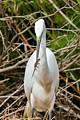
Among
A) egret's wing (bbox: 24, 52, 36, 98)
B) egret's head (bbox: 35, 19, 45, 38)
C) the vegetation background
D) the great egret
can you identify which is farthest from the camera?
the vegetation background

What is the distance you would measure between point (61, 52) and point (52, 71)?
389mm

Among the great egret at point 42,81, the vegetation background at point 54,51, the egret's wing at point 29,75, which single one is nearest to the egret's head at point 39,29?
the great egret at point 42,81

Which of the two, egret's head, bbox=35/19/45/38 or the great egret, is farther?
the great egret

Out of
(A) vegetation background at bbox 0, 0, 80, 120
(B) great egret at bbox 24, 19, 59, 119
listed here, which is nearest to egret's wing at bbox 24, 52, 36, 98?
(B) great egret at bbox 24, 19, 59, 119

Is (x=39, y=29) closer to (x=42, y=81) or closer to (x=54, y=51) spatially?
(x=42, y=81)

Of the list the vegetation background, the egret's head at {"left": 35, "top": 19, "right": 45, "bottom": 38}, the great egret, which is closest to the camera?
the egret's head at {"left": 35, "top": 19, "right": 45, "bottom": 38}

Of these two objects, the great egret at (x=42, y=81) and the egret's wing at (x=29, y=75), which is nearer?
the great egret at (x=42, y=81)

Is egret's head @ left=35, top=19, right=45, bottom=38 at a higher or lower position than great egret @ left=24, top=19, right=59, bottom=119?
higher

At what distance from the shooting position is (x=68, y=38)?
10.8ft

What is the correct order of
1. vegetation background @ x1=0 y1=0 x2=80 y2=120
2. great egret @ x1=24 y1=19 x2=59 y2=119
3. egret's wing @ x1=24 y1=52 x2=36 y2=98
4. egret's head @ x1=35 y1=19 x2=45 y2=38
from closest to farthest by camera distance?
egret's head @ x1=35 y1=19 x2=45 y2=38 → great egret @ x1=24 y1=19 x2=59 y2=119 → egret's wing @ x1=24 y1=52 x2=36 y2=98 → vegetation background @ x1=0 y1=0 x2=80 y2=120

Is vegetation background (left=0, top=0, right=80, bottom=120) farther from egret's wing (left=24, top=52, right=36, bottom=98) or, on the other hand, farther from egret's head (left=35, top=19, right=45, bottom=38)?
egret's head (left=35, top=19, right=45, bottom=38)

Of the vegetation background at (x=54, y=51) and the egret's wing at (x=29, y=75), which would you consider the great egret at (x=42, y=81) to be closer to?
the egret's wing at (x=29, y=75)

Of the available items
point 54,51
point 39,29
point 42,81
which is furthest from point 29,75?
point 39,29

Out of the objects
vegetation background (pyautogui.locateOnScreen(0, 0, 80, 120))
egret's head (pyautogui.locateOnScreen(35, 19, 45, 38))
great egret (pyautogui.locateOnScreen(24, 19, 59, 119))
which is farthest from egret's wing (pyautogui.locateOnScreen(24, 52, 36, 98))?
egret's head (pyautogui.locateOnScreen(35, 19, 45, 38))
